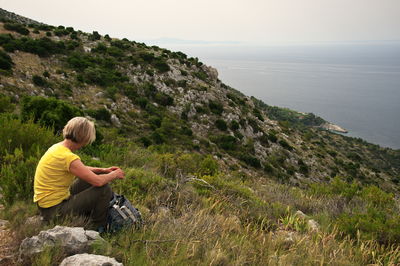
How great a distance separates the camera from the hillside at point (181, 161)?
3385 mm

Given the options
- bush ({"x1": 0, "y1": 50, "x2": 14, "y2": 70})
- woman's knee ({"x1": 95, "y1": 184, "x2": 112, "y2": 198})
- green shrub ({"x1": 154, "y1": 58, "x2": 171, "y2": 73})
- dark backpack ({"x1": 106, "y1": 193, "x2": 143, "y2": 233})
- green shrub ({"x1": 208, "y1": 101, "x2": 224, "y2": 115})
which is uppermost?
green shrub ({"x1": 154, "y1": 58, "x2": 171, "y2": 73})

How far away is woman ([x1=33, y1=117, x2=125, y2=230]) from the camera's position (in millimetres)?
3000

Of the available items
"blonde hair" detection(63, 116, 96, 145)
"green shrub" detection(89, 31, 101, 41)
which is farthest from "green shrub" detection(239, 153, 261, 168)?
"green shrub" detection(89, 31, 101, 41)

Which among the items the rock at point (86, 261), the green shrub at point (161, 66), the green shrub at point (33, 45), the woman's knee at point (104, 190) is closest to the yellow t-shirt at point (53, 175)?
the woman's knee at point (104, 190)

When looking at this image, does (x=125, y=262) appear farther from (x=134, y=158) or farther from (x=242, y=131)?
(x=242, y=131)

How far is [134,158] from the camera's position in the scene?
753 cm

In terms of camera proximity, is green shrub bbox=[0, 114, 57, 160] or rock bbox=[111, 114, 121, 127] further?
rock bbox=[111, 114, 121, 127]

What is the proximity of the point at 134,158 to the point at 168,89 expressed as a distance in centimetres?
1905

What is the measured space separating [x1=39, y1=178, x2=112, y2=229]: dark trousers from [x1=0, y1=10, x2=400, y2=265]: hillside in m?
0.38

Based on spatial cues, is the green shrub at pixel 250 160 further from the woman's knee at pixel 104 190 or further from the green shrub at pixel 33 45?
the green shrub at pixel 33 45

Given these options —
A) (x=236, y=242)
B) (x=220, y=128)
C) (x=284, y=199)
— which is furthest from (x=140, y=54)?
(x=236, y=242)

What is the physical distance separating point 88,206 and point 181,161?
5.64m

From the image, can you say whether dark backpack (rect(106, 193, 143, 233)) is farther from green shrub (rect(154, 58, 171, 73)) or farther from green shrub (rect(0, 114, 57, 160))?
green shrub (rect(154, 58, 171, 73))

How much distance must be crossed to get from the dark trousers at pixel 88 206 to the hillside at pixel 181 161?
0.38 meters
